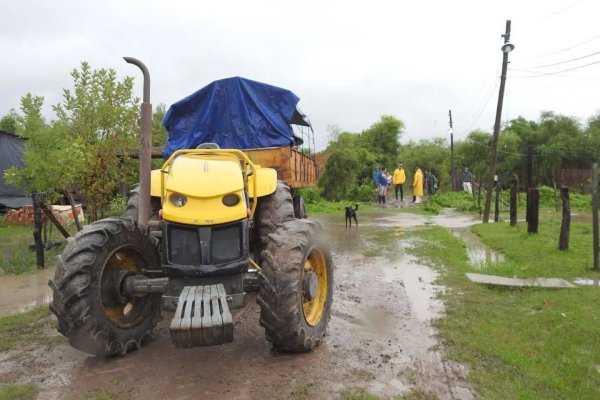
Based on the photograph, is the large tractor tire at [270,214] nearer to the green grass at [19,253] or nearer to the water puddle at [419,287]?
the water puddle at [419,287]

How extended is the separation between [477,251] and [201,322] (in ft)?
27.2

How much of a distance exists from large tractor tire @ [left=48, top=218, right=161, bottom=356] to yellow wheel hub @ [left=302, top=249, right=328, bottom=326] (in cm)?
140

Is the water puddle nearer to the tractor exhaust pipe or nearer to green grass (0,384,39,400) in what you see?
the tractor exhaust pipe

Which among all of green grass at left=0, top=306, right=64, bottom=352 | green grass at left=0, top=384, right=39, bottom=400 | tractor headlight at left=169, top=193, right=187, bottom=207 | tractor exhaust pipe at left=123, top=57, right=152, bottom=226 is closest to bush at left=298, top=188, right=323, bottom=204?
green grass at left=0, top=306, right=64, bottom=352

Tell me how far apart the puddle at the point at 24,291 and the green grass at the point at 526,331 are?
513cm

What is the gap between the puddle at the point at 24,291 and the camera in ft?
21.8

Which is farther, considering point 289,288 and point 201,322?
point 289,288

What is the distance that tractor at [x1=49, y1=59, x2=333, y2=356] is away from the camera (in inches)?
159

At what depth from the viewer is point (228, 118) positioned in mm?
8773

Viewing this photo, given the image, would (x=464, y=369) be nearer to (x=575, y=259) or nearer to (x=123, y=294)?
(x=123, y=294)

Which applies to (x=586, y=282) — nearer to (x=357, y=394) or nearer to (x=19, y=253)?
(x=357, y=394)

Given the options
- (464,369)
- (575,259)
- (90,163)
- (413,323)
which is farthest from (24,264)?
(575,259)

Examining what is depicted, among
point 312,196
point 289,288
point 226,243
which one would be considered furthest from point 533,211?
point 312,196

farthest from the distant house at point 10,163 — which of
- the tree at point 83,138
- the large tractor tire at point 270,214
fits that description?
the large tractor tire at point 270,214
